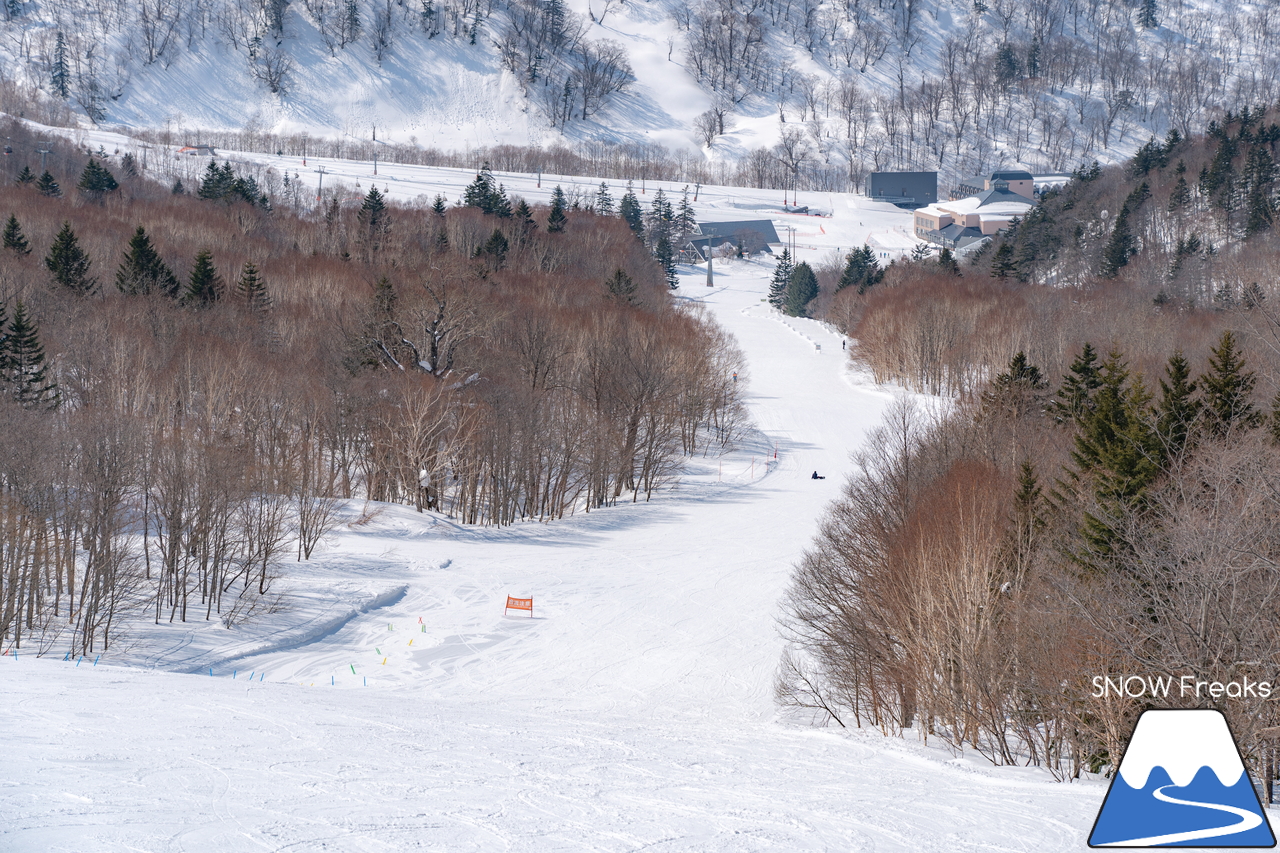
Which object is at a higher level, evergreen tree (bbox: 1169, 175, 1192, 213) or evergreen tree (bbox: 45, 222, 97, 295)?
evergreen tree (bbox: 1169, 175, 1192, 213)

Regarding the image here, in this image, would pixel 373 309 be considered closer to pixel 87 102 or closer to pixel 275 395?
pixel 275 395

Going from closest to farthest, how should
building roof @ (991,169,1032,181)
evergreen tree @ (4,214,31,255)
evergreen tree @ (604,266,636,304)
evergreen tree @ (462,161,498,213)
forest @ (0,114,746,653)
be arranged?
forest @ (0,114,746,653)
evergreen tree @ (4,214,31,255)
evergreen tree @ (604,266,636,304)
evergreen tree @ (462,161,498,213)
building roof @ (991,169,1032,181)

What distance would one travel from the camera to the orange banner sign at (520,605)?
27.1 meters

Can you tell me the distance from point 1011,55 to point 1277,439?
659 feet

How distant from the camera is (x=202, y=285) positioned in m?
48.4

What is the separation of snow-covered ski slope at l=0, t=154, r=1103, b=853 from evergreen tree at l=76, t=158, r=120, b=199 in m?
51.4

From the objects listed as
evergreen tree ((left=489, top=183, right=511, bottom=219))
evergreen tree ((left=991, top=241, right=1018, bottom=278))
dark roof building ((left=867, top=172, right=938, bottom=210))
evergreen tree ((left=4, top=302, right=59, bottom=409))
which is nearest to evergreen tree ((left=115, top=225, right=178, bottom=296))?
evergreen tree ((left=4, top=302, right=59, bottom=409))

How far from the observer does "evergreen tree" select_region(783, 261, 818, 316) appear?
3647 inches

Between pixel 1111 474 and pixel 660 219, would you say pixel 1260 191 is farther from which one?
pixel 1111 474

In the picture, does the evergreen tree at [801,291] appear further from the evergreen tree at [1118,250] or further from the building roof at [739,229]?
the building roof at [739,229]

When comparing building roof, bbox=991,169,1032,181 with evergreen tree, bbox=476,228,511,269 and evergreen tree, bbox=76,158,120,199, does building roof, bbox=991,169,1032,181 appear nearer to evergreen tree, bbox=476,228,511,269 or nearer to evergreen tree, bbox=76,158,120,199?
evergreen tree, bbox=476,228,511,269

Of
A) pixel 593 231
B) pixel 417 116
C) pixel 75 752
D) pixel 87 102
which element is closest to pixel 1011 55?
pixel 417 116

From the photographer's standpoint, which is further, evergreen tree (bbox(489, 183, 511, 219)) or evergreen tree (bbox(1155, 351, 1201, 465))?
evergreen tree (bbox(489, 183, 511, 219))

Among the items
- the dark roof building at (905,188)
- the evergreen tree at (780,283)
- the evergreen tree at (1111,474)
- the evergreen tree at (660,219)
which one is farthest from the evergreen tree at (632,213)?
the evergreen tree at (1111,474)
